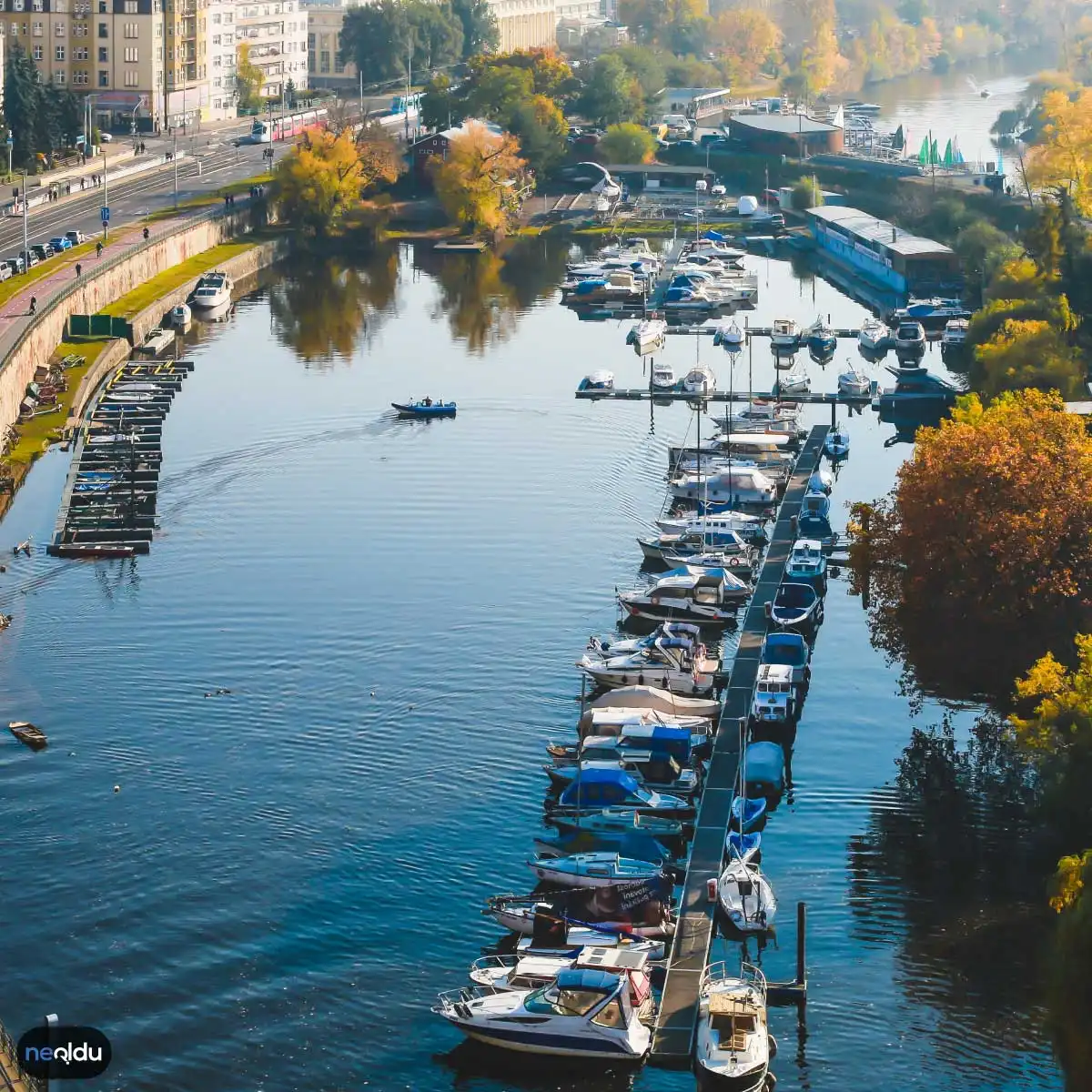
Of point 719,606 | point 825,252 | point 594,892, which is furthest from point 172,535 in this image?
point 825,252

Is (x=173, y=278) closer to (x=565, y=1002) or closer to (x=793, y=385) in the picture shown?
(x=793, y=385)

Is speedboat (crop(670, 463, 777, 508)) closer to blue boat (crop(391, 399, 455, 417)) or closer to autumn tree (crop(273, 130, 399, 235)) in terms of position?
blue boat (crop(391, 399, 455, 417))

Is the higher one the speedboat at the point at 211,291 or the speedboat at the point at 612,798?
the speedboat at the point at 211,291

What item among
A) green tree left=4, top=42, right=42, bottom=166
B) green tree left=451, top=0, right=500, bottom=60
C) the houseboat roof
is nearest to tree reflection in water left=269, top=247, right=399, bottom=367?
green tree left=4, top=42, right=42, bottom=166

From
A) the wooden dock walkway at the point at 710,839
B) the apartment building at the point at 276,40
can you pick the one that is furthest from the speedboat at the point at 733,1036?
the apartment building at the point at 276,40

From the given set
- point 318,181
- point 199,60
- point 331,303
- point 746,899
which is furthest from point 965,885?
point 199,60

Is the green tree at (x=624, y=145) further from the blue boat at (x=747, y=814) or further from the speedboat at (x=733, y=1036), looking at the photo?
the speedboat at (x=733, y=1036)
